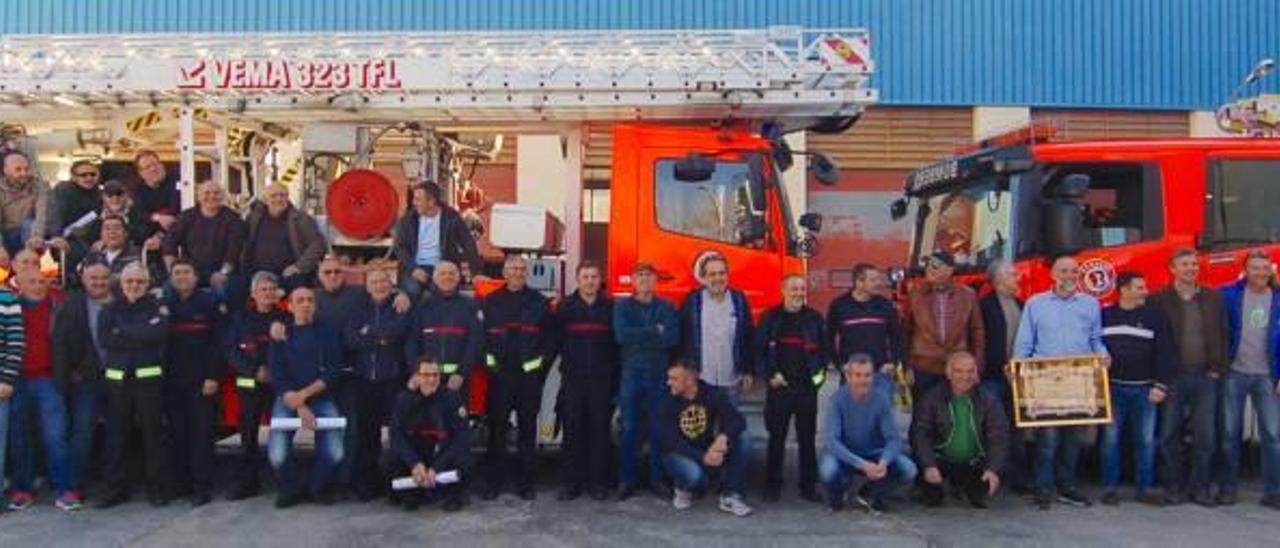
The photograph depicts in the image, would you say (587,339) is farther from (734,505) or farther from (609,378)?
(734,505)

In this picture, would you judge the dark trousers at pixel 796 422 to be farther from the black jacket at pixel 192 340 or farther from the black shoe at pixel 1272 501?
the black jacket at pixel 192 340

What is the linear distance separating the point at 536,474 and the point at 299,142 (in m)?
3.02

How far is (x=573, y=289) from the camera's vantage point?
828 centimetres

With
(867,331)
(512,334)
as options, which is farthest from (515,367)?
(867,331)

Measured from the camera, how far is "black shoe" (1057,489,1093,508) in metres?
7.41

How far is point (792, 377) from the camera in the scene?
7473mm

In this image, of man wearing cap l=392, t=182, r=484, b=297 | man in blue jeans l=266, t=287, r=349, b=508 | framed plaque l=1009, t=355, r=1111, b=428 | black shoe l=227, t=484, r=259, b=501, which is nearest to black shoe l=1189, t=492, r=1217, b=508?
framed plaque l=1009, t=355, r=1111, b=428

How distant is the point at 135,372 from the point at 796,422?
4.17m

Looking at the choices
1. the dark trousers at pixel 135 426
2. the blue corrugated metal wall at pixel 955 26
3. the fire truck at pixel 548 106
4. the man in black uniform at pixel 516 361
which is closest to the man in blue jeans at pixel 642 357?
the fire truck at pixel 548 106

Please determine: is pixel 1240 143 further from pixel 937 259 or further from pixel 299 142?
pixel 299 142

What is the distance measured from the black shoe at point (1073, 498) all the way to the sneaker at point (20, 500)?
260 inches

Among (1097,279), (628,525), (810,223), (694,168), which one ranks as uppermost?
(694,168)

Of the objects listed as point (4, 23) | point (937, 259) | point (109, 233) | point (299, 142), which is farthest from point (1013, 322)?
point (4, 23)

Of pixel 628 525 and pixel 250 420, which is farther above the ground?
pixel 250 420
